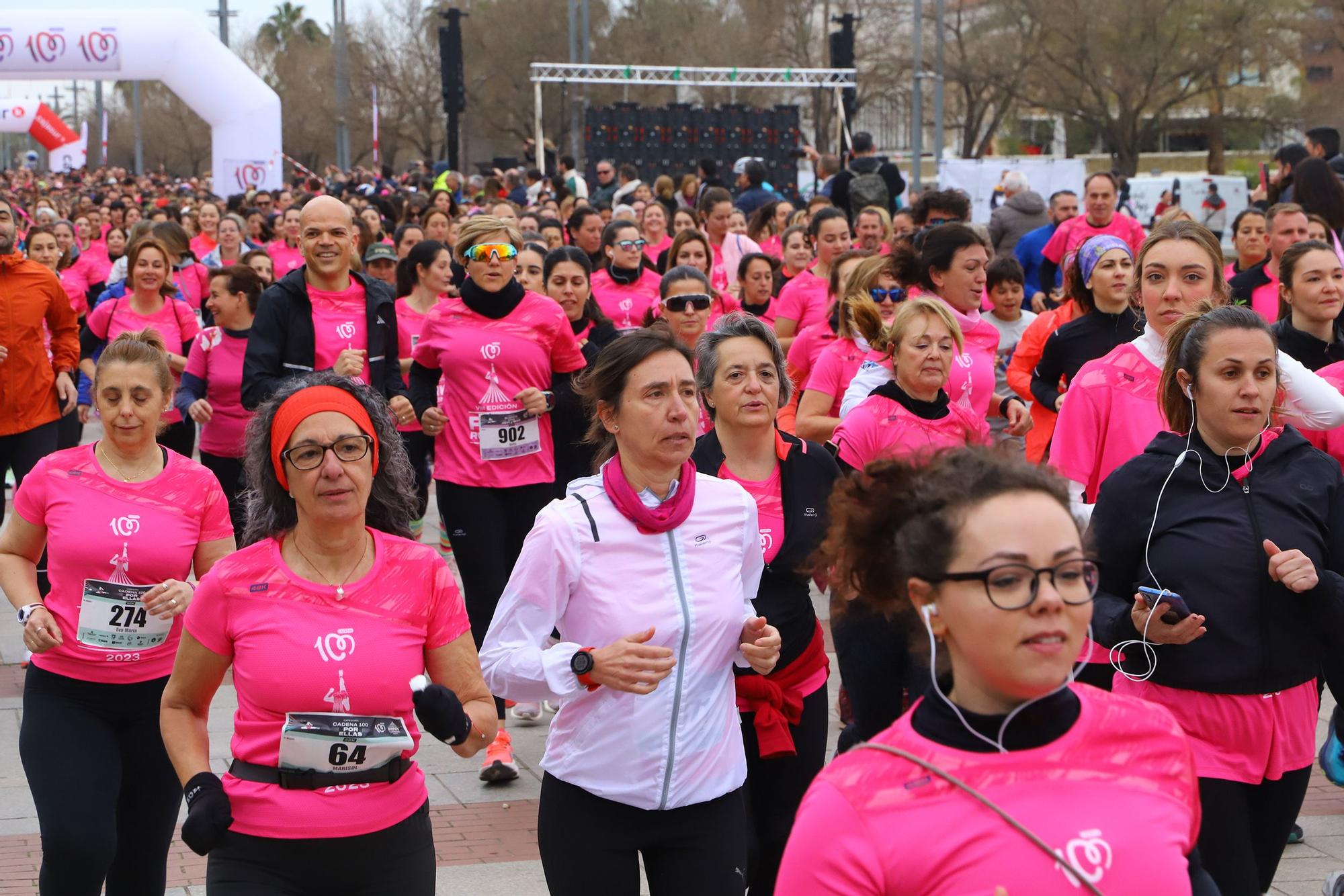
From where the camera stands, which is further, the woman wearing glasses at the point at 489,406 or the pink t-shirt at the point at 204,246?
the pink t-shirt at the point at 204,246

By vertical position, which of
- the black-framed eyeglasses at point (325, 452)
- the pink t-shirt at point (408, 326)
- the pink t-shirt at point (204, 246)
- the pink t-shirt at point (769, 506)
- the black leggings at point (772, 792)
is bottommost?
the black leggings at point (772, 792)

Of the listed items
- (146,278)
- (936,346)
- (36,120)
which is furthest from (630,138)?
(36,120)

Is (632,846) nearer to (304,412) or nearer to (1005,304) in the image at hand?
(304,412)

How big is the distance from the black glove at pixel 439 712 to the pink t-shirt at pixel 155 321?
6.34 meters

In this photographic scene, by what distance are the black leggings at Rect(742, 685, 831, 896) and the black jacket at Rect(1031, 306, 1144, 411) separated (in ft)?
8.32

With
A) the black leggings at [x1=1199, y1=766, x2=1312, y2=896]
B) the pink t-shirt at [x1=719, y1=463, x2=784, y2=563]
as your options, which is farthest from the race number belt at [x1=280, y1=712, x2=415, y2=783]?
the black leggings at [x1=1199, y1=766, x2=1312, y2=896]

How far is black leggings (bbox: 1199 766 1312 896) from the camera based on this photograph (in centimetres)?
363

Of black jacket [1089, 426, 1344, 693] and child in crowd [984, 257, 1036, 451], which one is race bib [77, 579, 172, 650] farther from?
child in crowd [984, 257, 1036, 451]

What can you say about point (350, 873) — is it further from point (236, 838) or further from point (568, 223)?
point (568, 223)

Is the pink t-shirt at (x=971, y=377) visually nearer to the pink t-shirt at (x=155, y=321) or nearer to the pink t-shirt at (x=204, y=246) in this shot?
the pink t-shirt at (x=155, y=321)

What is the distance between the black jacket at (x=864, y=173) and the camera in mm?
14930

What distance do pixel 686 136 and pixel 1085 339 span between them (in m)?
24.4

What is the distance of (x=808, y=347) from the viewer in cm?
798

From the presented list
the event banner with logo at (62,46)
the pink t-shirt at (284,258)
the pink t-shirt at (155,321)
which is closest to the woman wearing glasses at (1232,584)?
the pink t-shirt at (155,321)
